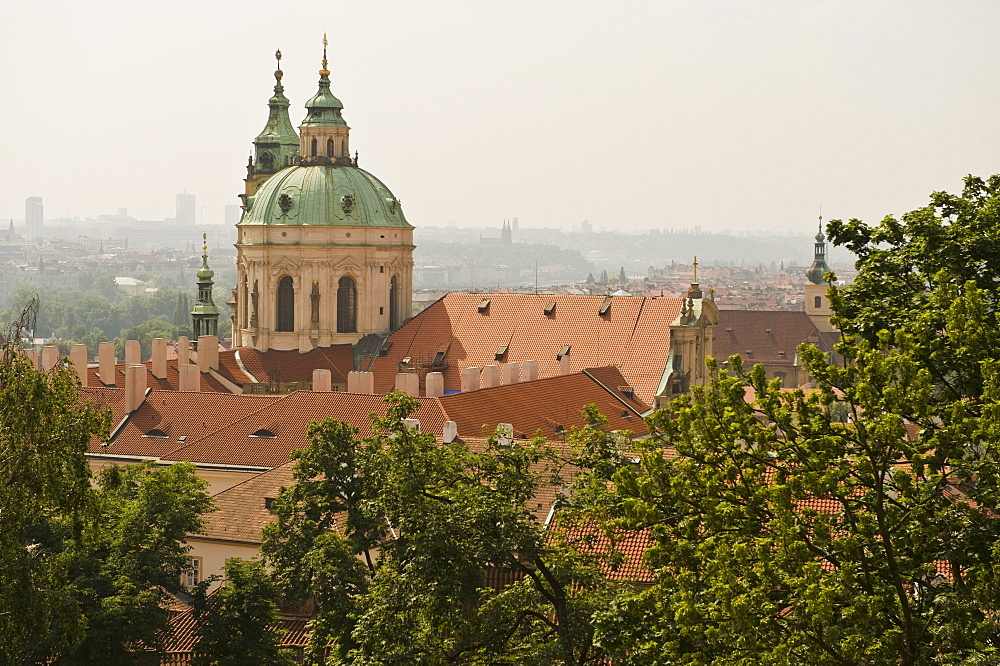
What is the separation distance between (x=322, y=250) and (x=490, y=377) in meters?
13.0

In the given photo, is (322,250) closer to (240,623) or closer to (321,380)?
(321,380)

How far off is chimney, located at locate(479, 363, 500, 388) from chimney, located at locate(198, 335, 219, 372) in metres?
12.5

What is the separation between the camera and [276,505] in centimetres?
3250

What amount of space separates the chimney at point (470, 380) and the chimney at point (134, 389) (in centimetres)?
1288

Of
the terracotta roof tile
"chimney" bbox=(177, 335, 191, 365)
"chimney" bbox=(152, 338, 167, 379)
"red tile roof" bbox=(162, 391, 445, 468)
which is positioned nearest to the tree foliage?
the terracotta roof tile

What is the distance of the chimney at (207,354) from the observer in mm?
72688

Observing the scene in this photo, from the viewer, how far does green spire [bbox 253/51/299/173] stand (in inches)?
3784

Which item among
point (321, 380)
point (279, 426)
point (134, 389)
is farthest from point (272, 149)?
point (279, 426)

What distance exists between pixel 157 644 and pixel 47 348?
4128 centimetres

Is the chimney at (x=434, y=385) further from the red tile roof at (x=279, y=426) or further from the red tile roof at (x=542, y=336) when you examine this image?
the red tile roof at (x=279, y=426)

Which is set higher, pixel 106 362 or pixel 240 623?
pixel 106 362

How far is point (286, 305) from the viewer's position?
3091 inches

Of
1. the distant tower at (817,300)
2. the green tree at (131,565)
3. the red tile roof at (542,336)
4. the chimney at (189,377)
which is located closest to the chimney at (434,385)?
the red tile roof at (542,336)

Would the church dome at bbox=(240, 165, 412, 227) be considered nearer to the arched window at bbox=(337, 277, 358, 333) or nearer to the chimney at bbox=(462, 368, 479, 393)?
the arched window at bbox=(337, 277, 358, 333)
